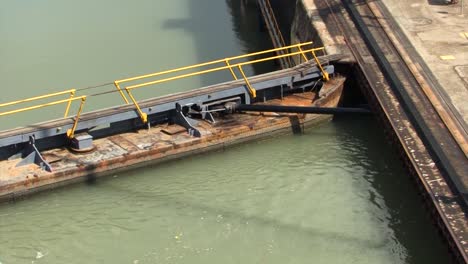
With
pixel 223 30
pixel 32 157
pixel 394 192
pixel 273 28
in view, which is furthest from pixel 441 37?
pixel 32 157

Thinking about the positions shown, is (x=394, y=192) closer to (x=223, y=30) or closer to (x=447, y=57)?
(x=447, y=57)

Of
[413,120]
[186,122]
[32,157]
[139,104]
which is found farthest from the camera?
[186,122]

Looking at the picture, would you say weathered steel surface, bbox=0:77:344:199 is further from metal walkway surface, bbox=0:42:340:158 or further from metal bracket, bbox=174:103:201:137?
metal walkway surface, bbox=0:42:340:158

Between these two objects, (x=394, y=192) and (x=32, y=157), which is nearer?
(x=394, y=192)

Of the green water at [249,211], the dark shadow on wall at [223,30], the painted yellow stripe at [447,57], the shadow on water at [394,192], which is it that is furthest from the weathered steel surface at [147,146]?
the dark shadow on wall at [223,30]

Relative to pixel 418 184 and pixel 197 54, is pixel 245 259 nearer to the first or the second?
pixel 418 184

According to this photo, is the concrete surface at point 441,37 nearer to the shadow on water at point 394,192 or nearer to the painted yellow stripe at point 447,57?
the painted yellow stripe at point 447,57
